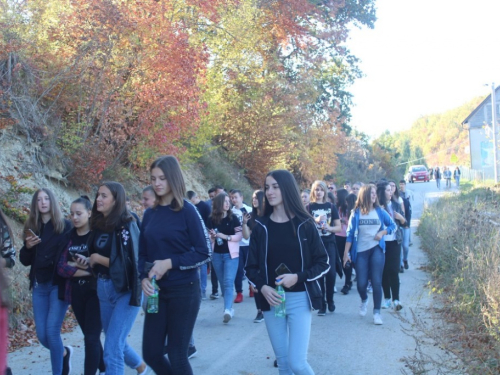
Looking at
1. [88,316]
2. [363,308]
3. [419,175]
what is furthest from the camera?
[419,175]

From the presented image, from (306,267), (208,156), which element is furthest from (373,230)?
(208,156)

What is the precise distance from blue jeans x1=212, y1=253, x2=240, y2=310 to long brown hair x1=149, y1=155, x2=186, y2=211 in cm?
447

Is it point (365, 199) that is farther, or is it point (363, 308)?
A: point (363, 308)

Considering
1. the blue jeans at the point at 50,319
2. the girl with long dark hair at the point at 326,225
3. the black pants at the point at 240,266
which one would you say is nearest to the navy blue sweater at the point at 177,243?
the blue jeans at the point at 50,319

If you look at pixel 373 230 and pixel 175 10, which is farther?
pixel 175 10

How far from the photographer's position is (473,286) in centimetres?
765

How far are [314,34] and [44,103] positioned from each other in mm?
19749

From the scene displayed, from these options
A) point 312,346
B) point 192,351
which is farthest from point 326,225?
point 192,351

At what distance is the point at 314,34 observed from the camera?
30.2 m

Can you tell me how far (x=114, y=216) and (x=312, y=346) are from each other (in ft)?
11.3

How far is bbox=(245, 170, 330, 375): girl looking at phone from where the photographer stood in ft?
14.4

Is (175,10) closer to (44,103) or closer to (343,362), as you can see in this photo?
(44,103)

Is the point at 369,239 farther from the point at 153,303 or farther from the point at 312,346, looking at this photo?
the point at 153,303

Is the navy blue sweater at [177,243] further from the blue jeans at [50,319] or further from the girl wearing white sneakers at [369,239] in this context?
the girl wearing white sneakers at [369,239]
